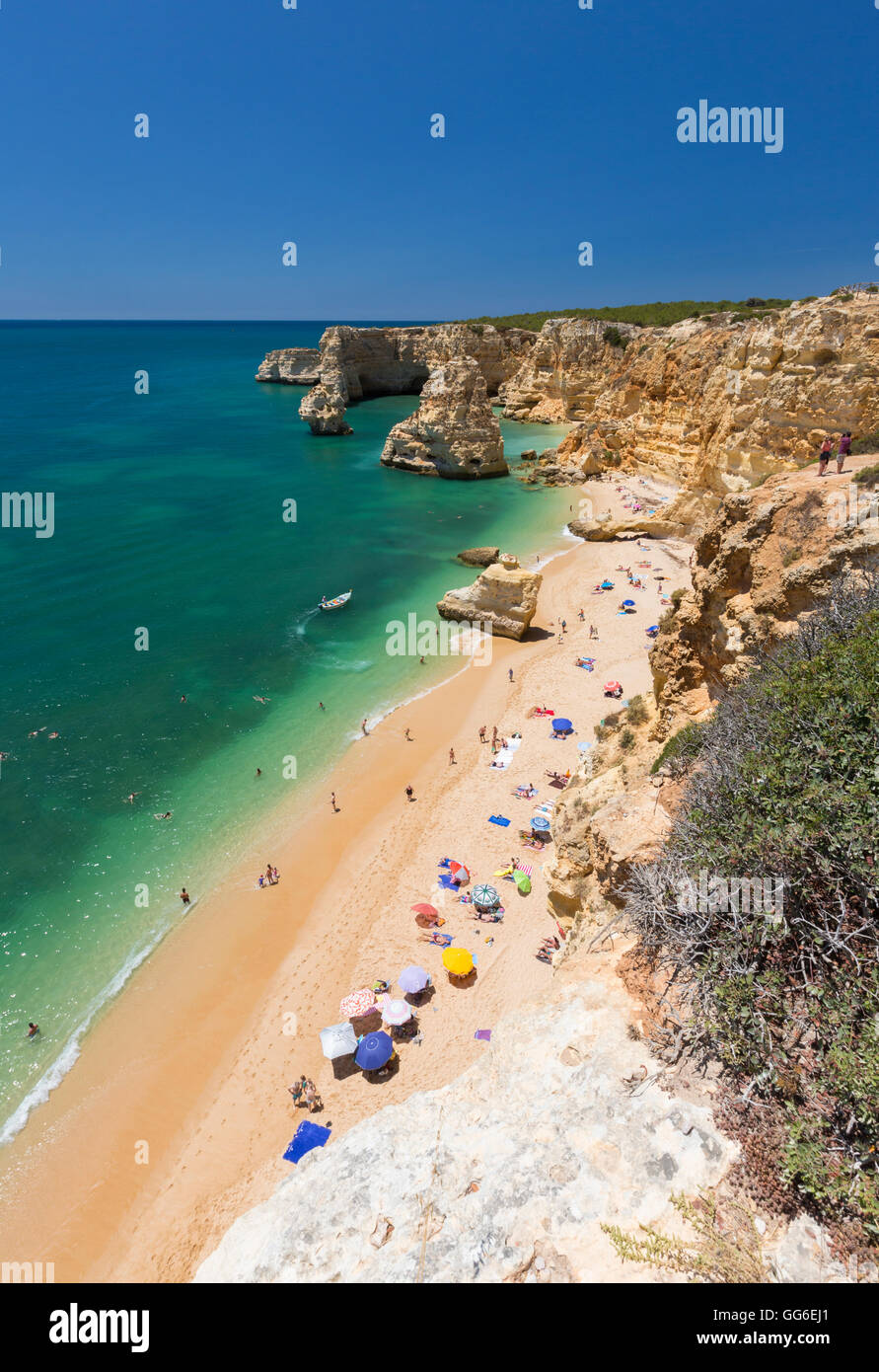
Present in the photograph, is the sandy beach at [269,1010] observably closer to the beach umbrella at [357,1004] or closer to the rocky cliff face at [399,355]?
the beach umbrella at [357,1004]

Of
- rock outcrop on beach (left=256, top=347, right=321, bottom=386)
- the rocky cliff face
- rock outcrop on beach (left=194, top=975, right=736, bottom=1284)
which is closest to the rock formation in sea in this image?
the rocky cliff face

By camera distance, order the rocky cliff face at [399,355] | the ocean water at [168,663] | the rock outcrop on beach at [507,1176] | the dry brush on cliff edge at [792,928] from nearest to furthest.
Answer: the dry brush on cliff edge at [792,928] → the rock outcrop on beach at [507,1176] → the ocean water at [168,663] → the rocky cliff face at [399,355]

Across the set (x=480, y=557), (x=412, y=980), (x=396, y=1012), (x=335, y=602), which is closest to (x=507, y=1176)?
(x=396, y=1012)

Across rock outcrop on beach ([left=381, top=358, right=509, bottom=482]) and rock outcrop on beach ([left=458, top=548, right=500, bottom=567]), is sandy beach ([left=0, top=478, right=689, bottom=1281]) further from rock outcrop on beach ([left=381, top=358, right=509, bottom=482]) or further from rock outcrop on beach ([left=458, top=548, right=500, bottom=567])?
rock outcrop on beach ([left=381, top=358, right=509, bottom=482])

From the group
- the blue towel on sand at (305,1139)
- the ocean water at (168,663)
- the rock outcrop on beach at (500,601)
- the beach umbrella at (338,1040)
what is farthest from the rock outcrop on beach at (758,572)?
the rock outcrop on beach at (500,601)

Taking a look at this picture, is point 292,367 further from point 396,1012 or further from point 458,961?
point 396,1012
